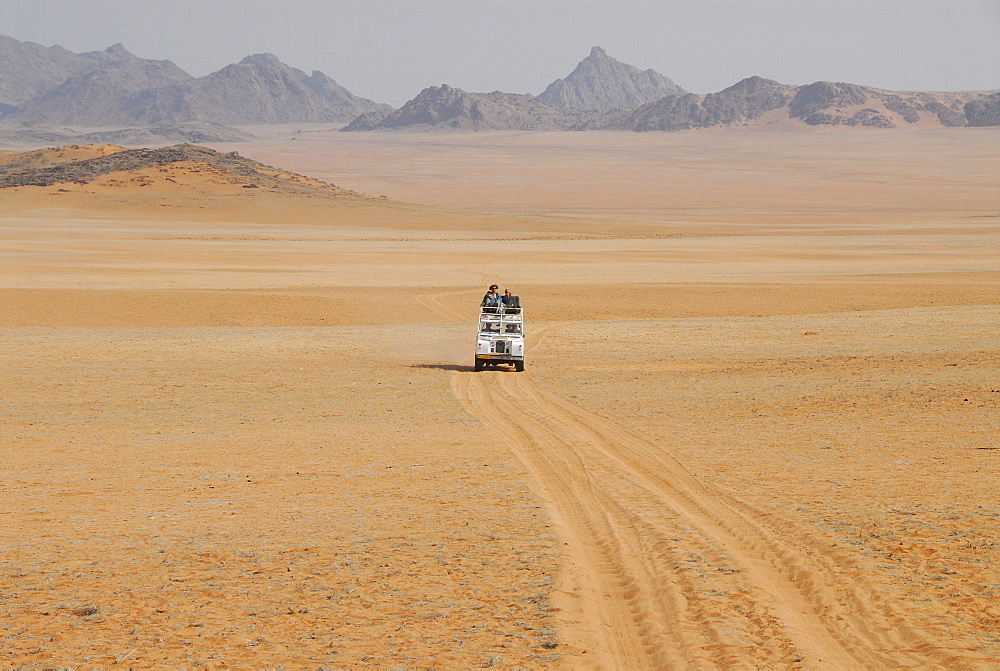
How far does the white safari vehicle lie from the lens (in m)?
20.9

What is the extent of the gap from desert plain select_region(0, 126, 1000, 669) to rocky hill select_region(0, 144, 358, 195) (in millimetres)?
77316

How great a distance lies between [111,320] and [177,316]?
2.06 meters

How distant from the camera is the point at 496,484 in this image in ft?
37.1

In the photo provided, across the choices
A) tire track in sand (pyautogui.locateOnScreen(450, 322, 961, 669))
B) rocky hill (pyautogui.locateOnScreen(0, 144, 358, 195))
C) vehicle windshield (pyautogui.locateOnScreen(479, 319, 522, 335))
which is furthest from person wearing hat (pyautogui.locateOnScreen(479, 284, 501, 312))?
rocky hill (pyautogui.locateOnScreen(0, 144, 358, 195))

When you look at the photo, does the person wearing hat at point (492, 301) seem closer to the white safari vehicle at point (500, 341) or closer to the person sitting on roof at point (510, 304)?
the person sitting on roof at point (510, 304)

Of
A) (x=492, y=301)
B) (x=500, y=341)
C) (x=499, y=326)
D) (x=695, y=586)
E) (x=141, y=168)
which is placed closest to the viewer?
(x=695, y=586)

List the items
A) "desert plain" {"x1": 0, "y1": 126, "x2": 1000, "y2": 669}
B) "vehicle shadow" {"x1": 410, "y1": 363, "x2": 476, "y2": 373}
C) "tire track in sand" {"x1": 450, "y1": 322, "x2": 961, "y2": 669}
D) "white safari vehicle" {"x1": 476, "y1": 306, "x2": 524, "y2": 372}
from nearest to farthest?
1. "tire track in sand" {"x1": 450, "y1": 322, "x2": 961, "y2": 669}
2. "desert plain" {"x1": 0, "y1": 126, "x2": 1000, "y2": 669}
3. "white safari vehicle" {"x1": 476, "y1": 306, "x2": 524, "y2": 372}
4. "vehicle shadow" {"x1": 410, "y1": 363, "x2": 476, "y2": 373}

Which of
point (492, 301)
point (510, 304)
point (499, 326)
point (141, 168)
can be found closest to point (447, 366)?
point (499, 326)

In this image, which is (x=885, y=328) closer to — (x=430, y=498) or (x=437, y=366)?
(x=437, y=366)

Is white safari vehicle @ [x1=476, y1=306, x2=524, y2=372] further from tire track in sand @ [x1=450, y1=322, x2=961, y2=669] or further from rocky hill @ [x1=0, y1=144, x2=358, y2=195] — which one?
rocky hill @ [x1=0, y1=144, x2=358, y2=195]

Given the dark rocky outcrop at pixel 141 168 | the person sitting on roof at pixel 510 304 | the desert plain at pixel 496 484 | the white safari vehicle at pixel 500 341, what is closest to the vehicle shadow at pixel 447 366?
the desert plain at pixel 496 484

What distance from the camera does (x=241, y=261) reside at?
5331 cm

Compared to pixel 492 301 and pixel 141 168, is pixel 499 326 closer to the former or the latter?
pixel 492 301

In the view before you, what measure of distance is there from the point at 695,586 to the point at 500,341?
1326 centimetres
